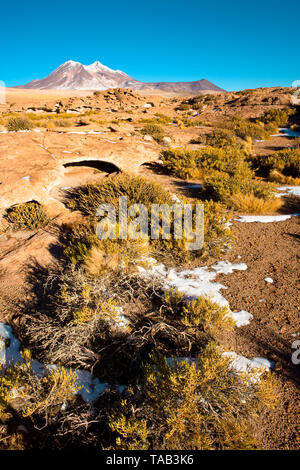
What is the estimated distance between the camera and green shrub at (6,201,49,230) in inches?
183

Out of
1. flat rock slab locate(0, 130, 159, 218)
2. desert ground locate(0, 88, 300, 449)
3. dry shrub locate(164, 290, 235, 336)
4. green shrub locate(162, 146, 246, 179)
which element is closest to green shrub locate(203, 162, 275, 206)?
desert ground locate(0, 88, 300, 449)

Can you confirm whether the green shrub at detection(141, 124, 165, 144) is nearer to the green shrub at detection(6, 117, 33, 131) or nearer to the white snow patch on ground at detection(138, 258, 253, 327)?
the green shrub at detection(6, 117, 33, 131)

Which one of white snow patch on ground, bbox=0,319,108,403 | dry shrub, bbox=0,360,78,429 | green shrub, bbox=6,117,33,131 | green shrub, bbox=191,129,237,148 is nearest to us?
dry shrub, bbox=0,360,78,429

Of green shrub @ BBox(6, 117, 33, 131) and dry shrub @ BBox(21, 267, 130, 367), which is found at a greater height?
green shrub @ BBox(6, 117, 33, 131)

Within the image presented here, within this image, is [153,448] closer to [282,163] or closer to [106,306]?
[106,306]

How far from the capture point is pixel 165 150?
7949 millimetres

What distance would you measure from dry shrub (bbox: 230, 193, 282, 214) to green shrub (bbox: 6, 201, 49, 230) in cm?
449

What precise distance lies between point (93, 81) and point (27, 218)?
184 meters

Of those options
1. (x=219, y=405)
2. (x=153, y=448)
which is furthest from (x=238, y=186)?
(x=153, y=448)

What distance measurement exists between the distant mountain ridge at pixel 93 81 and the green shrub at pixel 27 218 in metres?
163

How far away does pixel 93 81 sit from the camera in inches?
5940

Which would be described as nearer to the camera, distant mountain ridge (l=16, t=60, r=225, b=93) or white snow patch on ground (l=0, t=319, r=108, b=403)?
white snow patch on ground (l=0, t=319, r=108, b=403)

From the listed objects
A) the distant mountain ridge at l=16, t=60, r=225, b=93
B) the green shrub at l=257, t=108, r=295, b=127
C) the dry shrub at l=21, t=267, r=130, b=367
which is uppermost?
the distant mountain ridge at l=16, t=60, r=225, b=93

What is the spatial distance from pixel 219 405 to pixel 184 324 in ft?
3.00
